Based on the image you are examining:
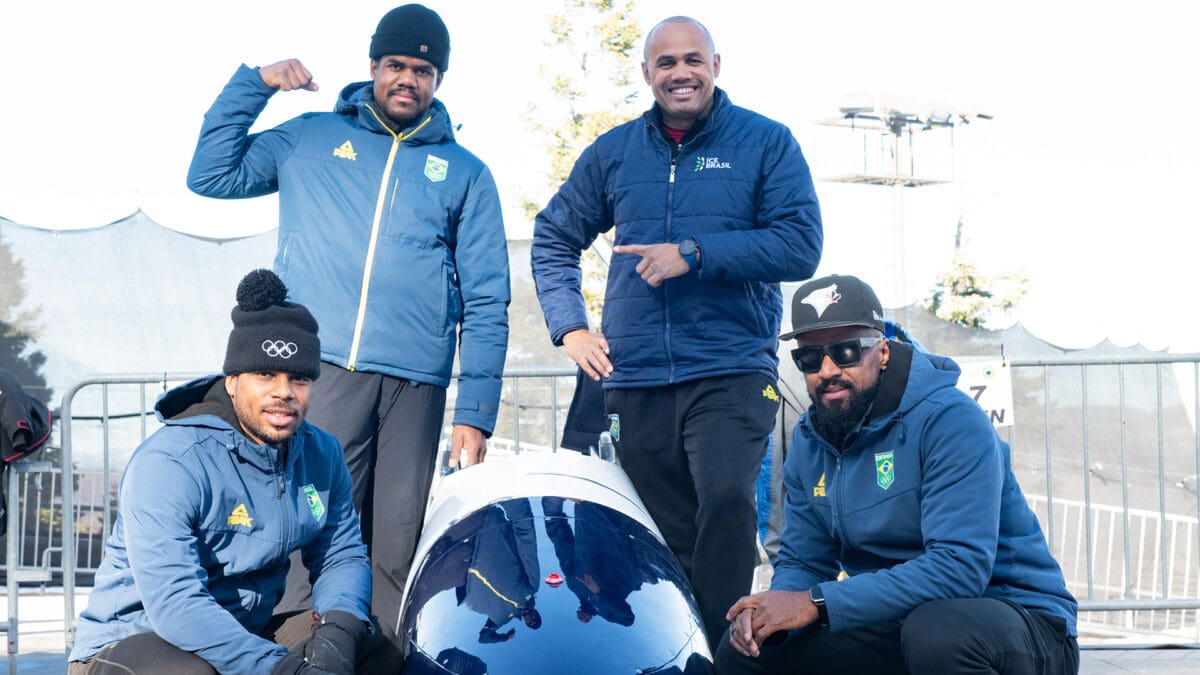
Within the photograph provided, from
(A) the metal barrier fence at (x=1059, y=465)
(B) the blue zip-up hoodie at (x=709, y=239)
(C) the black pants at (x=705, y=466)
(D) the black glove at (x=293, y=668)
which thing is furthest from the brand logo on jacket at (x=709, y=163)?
(A) the metal barrier fence at (x=1059, y=465)

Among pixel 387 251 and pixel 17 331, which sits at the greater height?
A: pixel 387 251

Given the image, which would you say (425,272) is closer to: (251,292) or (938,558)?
(251,292)

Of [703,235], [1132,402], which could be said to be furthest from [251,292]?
[1132,402]

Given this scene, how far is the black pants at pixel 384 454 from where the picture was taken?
3873 millimetres

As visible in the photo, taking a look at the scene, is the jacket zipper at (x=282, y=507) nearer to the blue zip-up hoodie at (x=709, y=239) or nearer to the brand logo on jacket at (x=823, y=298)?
the blue zip-up hoodie at (x=709, y=239)

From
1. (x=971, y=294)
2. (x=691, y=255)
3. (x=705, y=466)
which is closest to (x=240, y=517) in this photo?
(x=705, y=466)

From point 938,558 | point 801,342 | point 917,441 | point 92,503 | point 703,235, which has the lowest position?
point 92,503

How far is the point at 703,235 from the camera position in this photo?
3863 mm

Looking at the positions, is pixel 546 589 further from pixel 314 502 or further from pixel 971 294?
pixel 971 294

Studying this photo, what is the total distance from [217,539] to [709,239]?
1.67 meters

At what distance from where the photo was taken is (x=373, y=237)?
4035 millimetres

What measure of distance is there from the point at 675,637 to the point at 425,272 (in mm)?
1690

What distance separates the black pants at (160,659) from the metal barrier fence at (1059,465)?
2.82m

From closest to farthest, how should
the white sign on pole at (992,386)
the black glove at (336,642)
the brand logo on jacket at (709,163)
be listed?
the black glove at (336,642) < the brand logo on jacket at (709,163) < the white sign on pole at (992,386)
